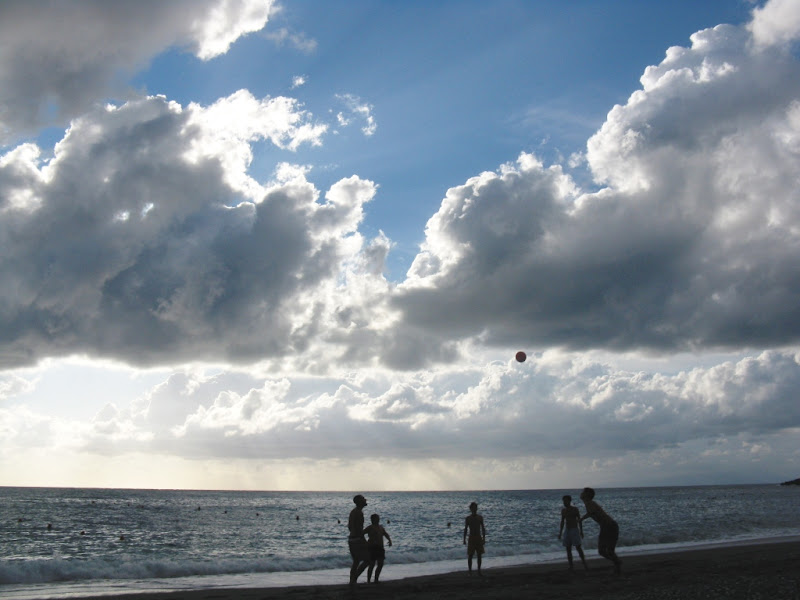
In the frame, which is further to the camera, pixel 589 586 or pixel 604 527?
pixel 604 527

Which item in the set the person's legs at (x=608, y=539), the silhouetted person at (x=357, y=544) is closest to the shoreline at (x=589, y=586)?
the silhouetted person at (x=357, y=544)

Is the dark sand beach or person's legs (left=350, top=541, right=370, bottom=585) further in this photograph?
person's legs (left=350, top=541, right=370, bottom=585)

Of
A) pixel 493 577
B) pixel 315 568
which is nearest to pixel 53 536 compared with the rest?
pixel 315 568

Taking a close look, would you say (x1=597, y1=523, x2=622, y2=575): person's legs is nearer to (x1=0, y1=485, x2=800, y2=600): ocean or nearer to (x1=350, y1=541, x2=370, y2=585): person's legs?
(x1=350, y1=541, x2=370, y2=585): person's legs

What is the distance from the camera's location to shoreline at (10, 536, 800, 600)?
13203 millimetres

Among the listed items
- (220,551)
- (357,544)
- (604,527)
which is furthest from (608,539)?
(220,551)

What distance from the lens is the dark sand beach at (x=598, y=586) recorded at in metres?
13.1

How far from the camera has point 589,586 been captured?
1552 centimetres

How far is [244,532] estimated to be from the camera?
5669 cm

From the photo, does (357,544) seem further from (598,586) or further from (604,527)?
(604,527)

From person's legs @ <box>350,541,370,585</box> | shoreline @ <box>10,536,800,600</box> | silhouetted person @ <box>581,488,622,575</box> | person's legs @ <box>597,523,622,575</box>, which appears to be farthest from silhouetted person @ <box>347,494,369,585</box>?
person's legs @ <box>597,523,622,575</box>

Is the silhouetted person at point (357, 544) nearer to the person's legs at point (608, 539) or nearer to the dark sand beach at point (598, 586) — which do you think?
the dark sand beach at point (598, 586)

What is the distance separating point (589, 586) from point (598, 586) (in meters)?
0.22

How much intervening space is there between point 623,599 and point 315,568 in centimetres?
1799
